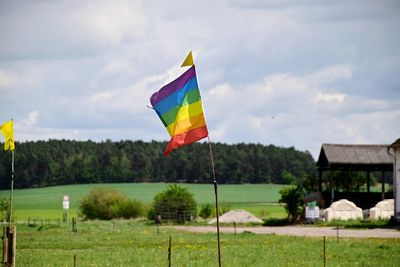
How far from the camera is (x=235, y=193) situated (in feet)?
445

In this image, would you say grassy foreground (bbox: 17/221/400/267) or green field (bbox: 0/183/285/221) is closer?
grassy foreground (bbox: 17/221/400/267)

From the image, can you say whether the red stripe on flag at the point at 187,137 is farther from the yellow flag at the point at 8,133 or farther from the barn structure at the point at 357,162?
the barn structure at the point at 357,162

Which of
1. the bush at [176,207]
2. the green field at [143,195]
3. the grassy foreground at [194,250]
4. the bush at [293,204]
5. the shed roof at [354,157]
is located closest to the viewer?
the grassy foreground at [194,250]

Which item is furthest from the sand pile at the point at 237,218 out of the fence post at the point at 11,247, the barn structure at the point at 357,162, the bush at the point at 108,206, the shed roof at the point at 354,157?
the fence post at the point at 11,247

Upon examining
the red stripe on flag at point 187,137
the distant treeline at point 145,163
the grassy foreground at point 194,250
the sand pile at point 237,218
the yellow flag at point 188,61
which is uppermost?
the distant treeline at point 145,163

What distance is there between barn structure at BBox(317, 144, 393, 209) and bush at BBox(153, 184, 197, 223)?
9.75m

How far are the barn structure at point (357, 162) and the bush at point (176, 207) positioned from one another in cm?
975

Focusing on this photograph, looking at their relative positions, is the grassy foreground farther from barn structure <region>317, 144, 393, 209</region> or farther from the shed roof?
barn structure <region>317, 144, 393, 209</region>

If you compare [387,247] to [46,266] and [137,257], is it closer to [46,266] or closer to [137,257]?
[137,257]

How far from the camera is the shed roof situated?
67.8 metres

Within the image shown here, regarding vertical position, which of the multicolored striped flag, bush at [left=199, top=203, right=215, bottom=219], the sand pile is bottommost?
the sand pile

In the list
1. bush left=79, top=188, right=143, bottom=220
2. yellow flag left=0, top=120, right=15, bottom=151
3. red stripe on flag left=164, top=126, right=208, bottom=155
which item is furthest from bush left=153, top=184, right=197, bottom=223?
red stripe on flag left=164, top=126, right=208, bottom=155

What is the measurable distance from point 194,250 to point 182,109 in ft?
59.6

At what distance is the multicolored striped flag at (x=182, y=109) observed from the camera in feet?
63.8
